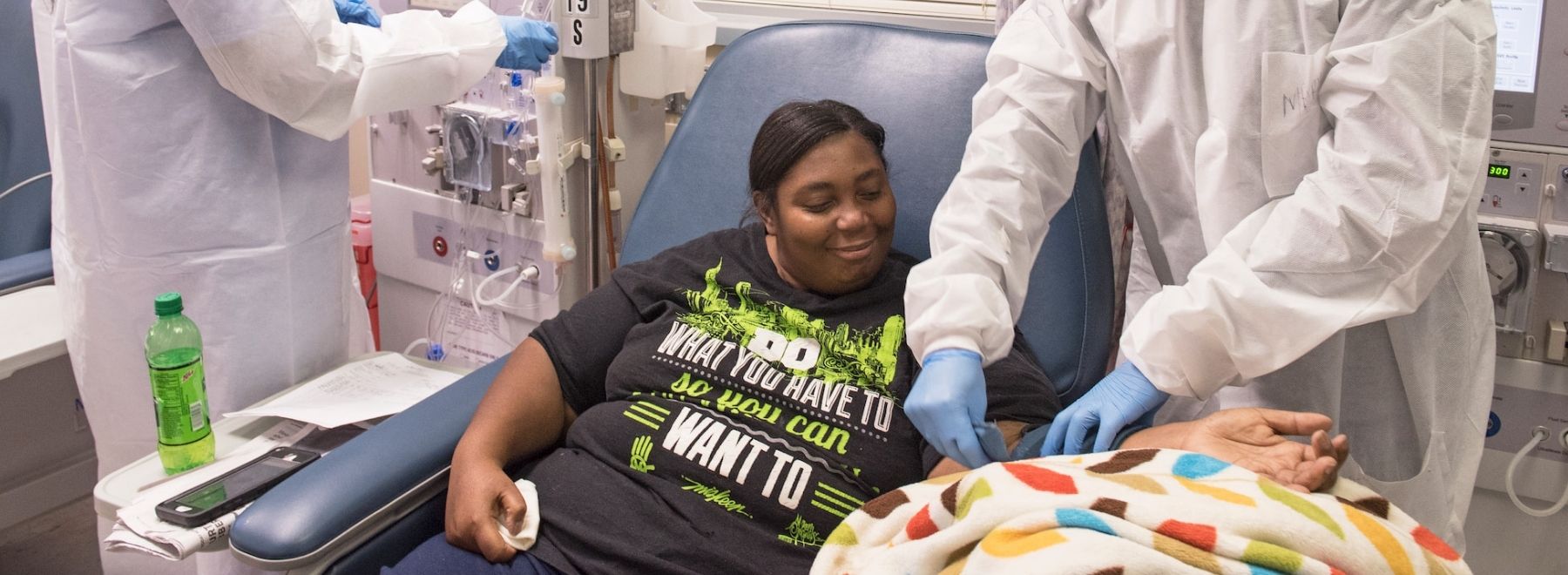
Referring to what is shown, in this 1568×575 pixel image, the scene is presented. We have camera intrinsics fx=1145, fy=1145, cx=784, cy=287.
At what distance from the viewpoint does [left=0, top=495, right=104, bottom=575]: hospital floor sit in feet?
8.20

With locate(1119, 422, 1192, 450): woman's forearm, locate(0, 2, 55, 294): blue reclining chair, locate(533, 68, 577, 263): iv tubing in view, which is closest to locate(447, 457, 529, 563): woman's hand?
locate(533, 68, 577, 263): iv tubing

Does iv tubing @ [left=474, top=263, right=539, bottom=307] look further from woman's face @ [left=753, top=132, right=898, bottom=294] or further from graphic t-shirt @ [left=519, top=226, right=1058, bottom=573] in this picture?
woman's face @ [left=753, top=132, right=898, bottom=294]

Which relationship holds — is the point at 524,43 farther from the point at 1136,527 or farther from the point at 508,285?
the point at 1136,527

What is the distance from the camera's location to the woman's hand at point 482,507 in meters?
1.46

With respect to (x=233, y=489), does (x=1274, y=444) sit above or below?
above

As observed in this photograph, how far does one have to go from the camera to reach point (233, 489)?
149 cm

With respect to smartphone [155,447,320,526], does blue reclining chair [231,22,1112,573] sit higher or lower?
higher

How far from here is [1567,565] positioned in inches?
78.7

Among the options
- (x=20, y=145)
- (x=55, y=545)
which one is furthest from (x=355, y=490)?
(x=55, y=545)

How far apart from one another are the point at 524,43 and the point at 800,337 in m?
0.71

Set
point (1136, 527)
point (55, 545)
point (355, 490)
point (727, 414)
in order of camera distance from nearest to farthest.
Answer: point (1136, 527), point (355, 490), point (727, 414), point (55, 545)

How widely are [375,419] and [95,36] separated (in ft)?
2.10

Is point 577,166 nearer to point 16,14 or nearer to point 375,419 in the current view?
point 375,419

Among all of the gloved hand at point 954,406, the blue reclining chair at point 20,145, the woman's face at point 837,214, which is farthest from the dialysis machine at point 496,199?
the gloved hand at point 954,406
